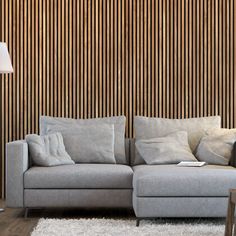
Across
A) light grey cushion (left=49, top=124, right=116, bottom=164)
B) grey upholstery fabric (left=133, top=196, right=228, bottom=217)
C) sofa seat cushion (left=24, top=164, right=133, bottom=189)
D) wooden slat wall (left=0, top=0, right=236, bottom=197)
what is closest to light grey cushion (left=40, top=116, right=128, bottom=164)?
light grey cushion (left=49, top=124, right=116, bottom=164)

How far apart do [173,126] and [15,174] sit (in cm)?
176

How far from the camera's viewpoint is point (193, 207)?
4.97m

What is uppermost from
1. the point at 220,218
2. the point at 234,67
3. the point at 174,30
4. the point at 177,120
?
the point at 174,30

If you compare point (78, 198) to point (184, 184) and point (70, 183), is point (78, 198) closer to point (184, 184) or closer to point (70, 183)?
point (70, 183)

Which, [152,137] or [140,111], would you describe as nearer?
[152,137]

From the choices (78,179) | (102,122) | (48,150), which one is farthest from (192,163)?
(48,150)

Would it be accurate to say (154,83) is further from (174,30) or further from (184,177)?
(184,177)

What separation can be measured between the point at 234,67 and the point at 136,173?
7.38 feet

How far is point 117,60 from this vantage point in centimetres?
682

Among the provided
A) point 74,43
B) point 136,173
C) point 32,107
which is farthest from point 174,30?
point 136,173

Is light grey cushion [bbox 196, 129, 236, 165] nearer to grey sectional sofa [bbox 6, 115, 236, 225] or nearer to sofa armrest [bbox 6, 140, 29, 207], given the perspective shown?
grey sectional sofa [bbox 6, 115, 236, 225]

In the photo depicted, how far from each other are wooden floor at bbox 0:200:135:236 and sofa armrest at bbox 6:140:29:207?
0.53ft

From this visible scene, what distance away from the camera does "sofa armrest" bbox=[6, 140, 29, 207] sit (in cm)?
546

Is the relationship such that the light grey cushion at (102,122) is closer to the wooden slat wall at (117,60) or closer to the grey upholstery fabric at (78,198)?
the wooden slat wall at (117,60)
